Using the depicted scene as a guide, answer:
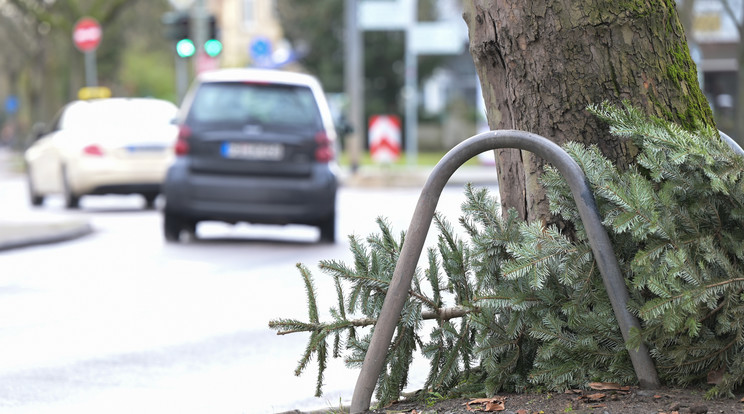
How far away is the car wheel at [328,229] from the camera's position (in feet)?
41.8

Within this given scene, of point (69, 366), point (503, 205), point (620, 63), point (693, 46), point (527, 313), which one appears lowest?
point (69, 366)

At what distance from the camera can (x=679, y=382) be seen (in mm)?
3855

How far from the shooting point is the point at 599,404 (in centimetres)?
376

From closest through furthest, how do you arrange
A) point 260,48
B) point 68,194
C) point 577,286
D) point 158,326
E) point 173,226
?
point 577,286
point 158,326
point 173,226
point 68,194
point 260,48

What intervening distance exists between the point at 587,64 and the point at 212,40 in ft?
69.0

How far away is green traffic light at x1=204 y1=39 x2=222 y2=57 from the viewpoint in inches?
968

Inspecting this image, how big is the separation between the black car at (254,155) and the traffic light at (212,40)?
1210cm

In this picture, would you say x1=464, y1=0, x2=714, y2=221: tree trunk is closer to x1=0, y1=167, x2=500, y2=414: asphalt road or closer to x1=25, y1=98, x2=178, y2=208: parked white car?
x1=0, y1=167, x2=500, y2=414: asphalt road

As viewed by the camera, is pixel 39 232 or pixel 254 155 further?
pixel 39 232

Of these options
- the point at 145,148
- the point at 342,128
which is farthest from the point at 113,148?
the point at 342,128

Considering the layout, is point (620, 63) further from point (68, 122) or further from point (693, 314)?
point (68, 122)

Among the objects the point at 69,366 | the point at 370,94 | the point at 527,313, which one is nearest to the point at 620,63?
the point at 527,313

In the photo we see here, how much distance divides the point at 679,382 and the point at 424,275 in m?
0.97

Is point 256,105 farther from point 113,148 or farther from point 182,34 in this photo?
point 182,34
